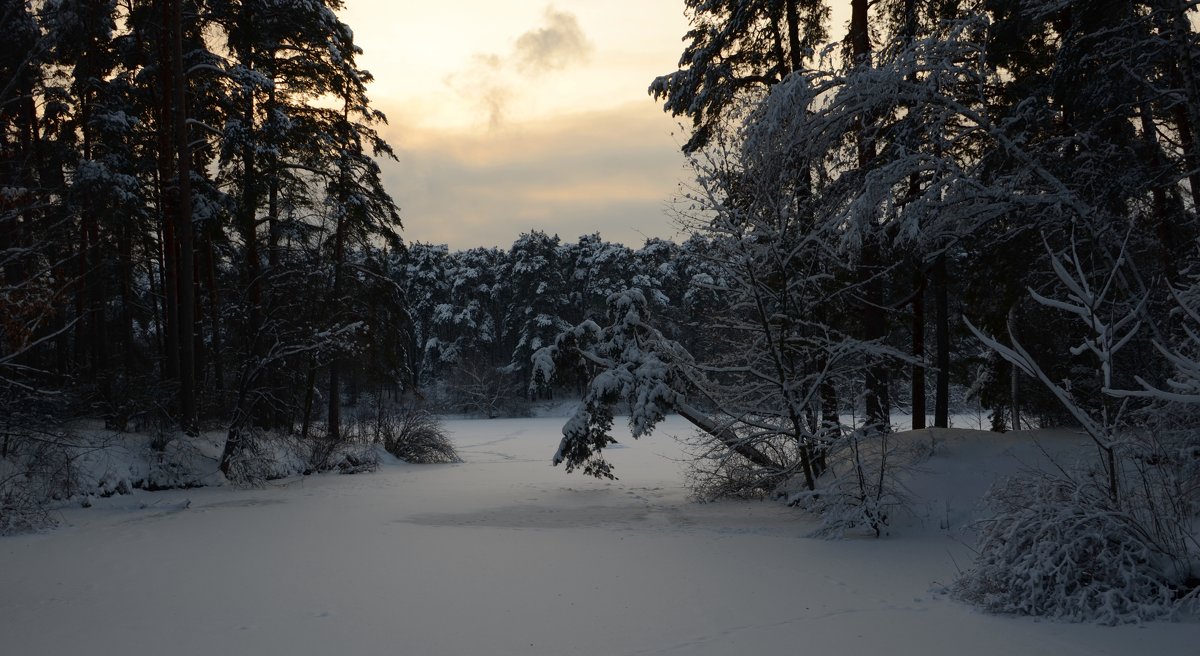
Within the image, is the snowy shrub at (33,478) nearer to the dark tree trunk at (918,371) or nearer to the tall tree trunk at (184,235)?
the tall tree trunk at (184,235)

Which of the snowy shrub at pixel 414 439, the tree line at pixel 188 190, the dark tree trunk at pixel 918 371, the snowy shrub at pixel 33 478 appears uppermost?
the tree line at pixel 188 190

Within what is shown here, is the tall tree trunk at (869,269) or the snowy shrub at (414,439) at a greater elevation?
the tall tree trunk at (869,269)

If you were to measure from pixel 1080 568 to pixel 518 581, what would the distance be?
4.58m

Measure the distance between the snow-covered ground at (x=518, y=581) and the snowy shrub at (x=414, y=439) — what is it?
8715 millimetres

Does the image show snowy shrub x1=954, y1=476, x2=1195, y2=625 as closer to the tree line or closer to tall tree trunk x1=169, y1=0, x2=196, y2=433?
the tree line

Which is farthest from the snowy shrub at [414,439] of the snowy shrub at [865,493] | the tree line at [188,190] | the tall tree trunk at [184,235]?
the snowy shrub at [865,493]

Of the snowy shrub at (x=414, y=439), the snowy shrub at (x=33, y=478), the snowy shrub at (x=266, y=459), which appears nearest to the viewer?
the snowy shrub at (x=33, y=478)

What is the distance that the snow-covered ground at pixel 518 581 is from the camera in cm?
510

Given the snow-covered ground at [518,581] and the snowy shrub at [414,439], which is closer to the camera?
the snow-covered ground at [518,581]

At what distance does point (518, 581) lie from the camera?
6.97 m

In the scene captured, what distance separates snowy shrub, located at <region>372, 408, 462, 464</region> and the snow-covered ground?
8715 mm

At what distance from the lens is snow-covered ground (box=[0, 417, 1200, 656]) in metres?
5.10

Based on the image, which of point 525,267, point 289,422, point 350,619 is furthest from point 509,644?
point 525,267

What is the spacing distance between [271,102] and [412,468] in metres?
9.98
